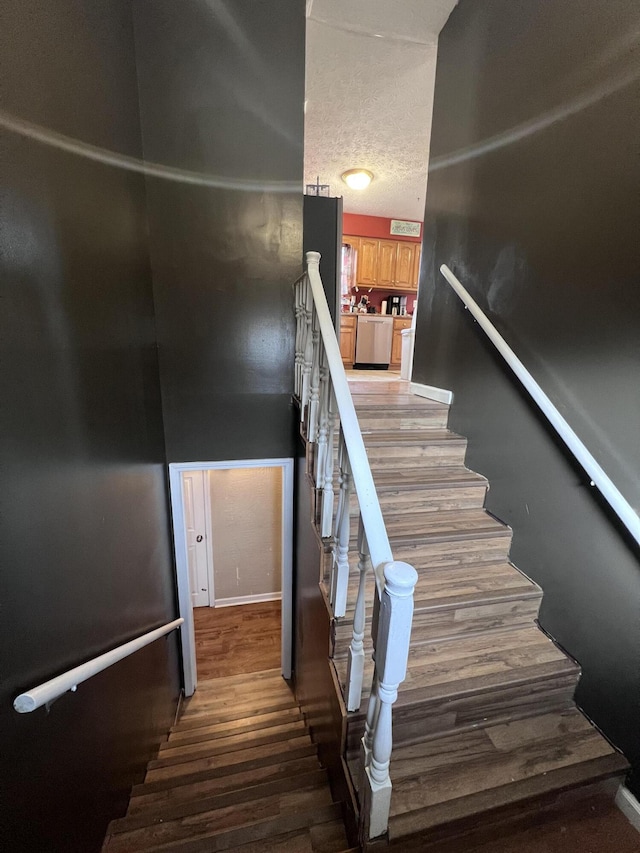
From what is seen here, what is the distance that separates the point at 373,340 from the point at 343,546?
4.91 meters

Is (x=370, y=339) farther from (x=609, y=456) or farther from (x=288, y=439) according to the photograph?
(x=609, y=456)

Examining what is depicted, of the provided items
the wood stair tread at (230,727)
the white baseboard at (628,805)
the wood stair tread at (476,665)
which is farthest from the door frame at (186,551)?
the white baseboard at (628,805)

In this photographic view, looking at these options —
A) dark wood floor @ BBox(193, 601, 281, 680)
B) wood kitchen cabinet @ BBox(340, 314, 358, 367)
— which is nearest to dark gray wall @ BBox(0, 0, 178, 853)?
dark wood floor @ BBox(193, 601, 281, 680)

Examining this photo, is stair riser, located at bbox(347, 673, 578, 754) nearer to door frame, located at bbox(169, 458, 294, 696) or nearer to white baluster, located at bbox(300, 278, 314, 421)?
white baluster, located at bbox(300, 278, 314, 421)

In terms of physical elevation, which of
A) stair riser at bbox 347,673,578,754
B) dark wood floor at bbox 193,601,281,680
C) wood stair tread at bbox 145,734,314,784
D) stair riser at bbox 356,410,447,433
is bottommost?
dark wood floor at bbox 193,601,281,680

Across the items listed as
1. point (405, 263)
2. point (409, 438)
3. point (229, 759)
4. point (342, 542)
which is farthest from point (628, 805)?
point (405, 263)

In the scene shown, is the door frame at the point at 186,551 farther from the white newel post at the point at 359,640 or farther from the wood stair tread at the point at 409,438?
the white newel post at the point at 359,640

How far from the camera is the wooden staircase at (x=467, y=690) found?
3.90ft

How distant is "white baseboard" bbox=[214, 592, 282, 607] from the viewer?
4.81m

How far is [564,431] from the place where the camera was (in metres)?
1.47

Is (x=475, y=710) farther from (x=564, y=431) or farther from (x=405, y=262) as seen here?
(x=405, y=262)

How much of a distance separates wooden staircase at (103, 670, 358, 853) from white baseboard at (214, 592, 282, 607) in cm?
221

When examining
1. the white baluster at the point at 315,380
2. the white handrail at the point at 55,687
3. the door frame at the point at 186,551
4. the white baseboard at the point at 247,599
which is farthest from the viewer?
the white baseboard at the point at 247,599

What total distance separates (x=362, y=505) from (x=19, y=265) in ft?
3.72
